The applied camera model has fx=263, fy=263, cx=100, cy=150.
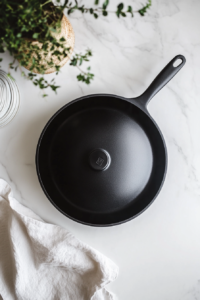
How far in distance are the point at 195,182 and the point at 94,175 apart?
0.84 ft

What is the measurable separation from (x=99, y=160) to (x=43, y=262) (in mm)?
276

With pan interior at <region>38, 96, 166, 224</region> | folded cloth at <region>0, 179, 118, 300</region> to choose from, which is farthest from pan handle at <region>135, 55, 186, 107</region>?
folded cloth at <region>0, 179, 118, 300</region>

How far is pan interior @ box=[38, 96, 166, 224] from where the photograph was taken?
64 centimetres

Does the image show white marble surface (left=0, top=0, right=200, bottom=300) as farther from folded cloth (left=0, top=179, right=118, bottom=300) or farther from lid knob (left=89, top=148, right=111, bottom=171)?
lid knob (left=89, top=148, right=111, bottom=171)

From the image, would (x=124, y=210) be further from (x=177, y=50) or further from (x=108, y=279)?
(x=177, y=50)

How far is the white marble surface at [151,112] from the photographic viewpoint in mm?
655

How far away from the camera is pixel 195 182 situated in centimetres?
66

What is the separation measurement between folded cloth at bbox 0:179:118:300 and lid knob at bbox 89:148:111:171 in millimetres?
175

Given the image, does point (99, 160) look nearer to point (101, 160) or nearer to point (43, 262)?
point (101, 160)

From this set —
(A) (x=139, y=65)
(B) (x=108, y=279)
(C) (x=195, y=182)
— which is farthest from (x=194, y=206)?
(A) (x=139, y=65)

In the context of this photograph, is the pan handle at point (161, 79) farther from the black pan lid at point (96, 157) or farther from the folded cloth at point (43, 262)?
the folded cloth at point (43, 262)

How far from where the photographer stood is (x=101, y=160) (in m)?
0.64

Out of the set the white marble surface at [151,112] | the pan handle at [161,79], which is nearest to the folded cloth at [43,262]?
the white marble surface at [151,112]

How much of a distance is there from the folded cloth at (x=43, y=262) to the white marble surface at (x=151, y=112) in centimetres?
3
